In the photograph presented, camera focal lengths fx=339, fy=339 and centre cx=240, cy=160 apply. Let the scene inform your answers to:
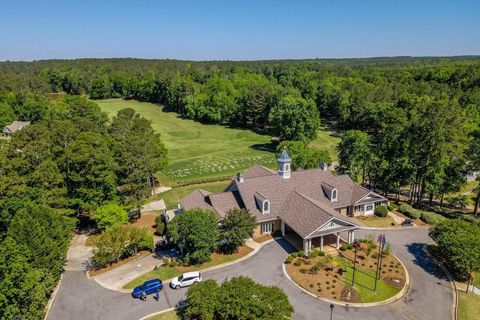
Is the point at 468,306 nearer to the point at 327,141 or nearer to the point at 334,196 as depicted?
the point at 334,196

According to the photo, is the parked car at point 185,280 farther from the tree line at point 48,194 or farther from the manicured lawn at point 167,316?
the tree line at point 48,194

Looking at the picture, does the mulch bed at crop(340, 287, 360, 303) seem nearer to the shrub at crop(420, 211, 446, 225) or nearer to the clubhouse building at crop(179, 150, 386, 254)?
the clubhouse building at crop(179, 150, 386, 254)

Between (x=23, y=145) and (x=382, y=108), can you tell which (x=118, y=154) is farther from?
(x=382, y=108)

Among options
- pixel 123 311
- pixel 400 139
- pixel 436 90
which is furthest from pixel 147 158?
pixel 436 90

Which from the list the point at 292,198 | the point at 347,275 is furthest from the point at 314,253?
the point at 292,198

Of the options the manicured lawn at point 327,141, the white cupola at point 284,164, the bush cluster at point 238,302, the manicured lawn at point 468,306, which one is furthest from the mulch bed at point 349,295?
the manicured lawn at point 327,141

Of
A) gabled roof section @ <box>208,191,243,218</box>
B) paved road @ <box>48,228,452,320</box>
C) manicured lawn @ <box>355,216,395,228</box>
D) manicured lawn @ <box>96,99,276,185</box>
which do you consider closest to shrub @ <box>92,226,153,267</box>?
paved road @ <box>48,228,452,320</box>
